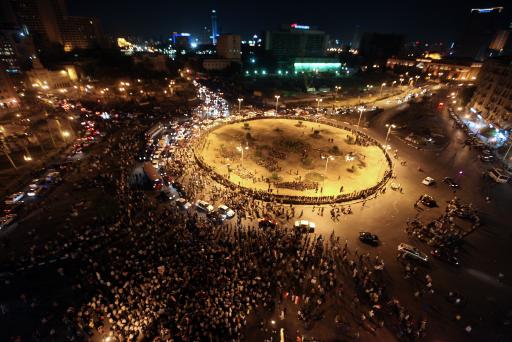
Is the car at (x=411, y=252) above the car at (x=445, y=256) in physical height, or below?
above

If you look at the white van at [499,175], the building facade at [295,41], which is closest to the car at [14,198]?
the white van at [499,175]

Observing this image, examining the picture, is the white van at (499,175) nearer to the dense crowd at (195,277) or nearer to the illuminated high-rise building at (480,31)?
the dense crowd at (195,277)

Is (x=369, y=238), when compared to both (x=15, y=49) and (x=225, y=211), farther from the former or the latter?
(x=15, y=49)

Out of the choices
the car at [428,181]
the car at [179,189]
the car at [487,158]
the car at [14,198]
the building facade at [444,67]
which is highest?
the building facade at [444,67]

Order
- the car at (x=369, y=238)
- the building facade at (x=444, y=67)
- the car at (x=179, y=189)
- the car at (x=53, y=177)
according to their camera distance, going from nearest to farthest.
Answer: the car at (x=369, y=238), the car at (x=179, y=189), the car at (x=53, y=177), the building facade at (x=444, y=67)

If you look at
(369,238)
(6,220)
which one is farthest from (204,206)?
(6,220)

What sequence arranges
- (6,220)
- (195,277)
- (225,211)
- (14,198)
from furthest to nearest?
(14,198) < (225,211) < (6,220) < (195,277)
